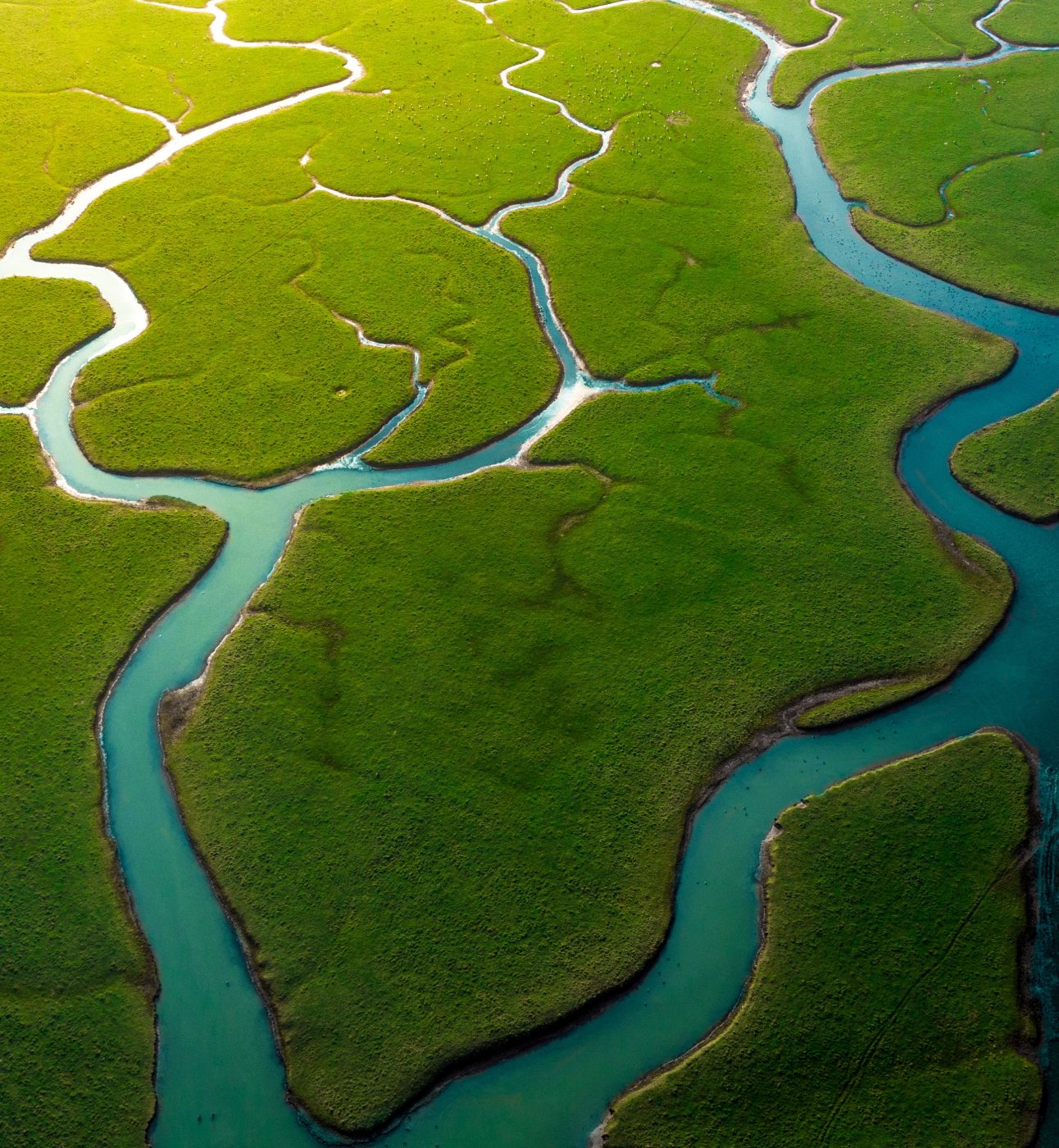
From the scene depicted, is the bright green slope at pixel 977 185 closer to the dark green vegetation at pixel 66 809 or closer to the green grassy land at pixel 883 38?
the green grassy land at pixel 883 38

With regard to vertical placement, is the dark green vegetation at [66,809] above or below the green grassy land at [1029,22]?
below

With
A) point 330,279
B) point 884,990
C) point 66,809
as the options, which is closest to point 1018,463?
point 884,990

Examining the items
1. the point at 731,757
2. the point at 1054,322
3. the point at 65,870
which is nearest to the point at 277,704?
the point at 65,870

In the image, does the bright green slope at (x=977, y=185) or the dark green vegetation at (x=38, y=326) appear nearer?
the bright green slope at (x=977, y=185)

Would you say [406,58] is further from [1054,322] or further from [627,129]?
[1054,322]

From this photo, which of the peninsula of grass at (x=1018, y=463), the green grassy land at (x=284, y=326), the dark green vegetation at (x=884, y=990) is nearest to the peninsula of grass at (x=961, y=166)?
the peninsula of grass at (x=1018, y=463)

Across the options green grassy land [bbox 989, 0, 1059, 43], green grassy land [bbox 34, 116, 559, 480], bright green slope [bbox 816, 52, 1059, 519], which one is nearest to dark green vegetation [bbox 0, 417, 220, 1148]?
green grassy land [bbox 34, 116, 559, 480]

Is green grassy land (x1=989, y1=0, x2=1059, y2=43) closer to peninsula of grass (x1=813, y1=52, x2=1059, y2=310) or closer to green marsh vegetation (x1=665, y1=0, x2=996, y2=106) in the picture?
green marsh vegetation (x1=665, y1=0, x2=996, y2=106)
